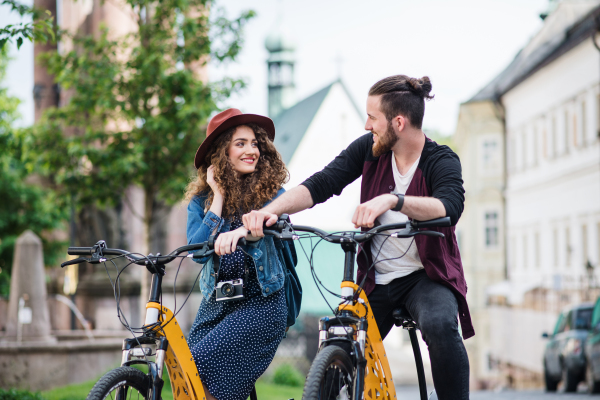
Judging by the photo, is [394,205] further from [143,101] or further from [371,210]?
[143,101]

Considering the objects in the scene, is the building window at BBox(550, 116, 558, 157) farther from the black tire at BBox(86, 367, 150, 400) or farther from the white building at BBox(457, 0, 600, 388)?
the black tire at BBox(86, 367, 150, 400)

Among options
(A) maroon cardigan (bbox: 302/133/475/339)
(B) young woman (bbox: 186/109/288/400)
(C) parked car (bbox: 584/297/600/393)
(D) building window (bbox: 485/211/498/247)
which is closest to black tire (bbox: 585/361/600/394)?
(C) parked car (bbox: 584/297/600/393)

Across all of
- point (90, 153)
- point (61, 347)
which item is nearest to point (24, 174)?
point (90, 153)

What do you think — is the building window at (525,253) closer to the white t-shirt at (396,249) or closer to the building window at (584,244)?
the building window at (584,244)

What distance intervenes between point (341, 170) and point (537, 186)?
3714 centimetres

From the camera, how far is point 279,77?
260 feet

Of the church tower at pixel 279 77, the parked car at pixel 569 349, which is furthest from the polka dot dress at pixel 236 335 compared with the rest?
the church tower at pixel 279 77

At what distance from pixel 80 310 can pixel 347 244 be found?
15.8 m

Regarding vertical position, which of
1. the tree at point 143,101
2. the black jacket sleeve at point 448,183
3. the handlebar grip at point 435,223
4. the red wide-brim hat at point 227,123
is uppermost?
the tree at point 143,101

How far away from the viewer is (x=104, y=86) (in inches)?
569

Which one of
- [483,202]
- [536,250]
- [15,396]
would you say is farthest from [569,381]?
[483,202]

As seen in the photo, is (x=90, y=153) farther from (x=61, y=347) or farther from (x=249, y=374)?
(x=249, y=374)

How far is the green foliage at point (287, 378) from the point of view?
1720cm

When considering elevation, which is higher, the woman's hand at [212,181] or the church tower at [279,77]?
the church tower at [279,77]
